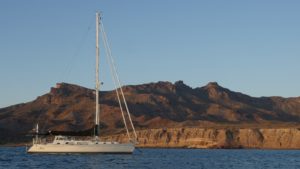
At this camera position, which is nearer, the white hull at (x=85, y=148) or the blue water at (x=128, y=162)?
the blue water at (x=128, y=162)

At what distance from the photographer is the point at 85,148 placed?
93688mm

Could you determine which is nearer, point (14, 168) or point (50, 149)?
point (14, 168)

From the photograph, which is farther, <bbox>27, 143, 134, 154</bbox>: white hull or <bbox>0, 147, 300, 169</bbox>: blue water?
<bbox>27, 143, 134, 154</bbox>: white hull

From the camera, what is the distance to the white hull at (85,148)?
93.2 m

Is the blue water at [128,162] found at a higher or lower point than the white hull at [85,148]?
lower

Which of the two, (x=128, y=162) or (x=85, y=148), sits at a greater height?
(x=85, y=148)

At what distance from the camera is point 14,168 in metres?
71.2

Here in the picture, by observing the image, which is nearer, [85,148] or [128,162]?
[128,162]

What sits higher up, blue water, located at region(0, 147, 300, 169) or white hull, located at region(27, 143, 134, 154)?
white hull, located at region(27, 143, 134, 154)

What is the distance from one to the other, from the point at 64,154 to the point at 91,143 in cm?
784

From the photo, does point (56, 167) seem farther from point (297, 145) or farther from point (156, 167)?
point (297, 145)

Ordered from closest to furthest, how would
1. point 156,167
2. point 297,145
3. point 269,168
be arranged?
point 156,167
point 269,168
point 297,145

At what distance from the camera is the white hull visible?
93250 millimetres

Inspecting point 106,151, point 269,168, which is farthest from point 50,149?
point 269,168
